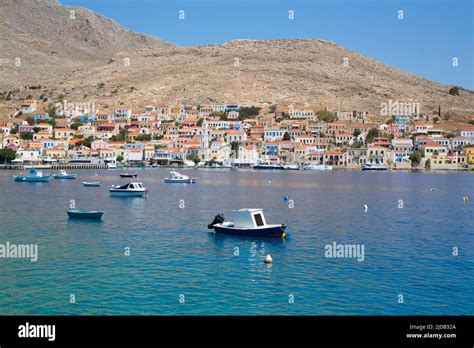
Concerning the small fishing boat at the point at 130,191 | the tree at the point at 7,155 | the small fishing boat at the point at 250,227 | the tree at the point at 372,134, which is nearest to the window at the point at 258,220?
the small fishing boat at the point at 250,227

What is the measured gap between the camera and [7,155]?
71312mm

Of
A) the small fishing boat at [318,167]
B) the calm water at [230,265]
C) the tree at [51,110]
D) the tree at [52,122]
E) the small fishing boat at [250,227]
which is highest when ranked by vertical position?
the tree at [51,110]

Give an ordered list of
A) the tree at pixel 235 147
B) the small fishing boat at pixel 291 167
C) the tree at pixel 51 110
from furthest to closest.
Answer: the tree at pixel 51 110 → the tree at pixel 235 147 → the small fishing boat at pixel 291 167

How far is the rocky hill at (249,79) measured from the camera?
4358 inches

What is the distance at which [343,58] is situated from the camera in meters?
140

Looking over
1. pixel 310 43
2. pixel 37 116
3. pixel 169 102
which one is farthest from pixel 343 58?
pixel 37 116

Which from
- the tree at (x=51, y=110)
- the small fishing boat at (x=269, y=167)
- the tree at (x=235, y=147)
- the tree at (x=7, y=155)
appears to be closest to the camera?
the tree at (x=7, y=155)

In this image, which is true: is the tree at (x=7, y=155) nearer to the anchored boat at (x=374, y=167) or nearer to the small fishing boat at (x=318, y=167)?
the small fishing boat at (x=318, y=167)

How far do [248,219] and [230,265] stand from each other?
4086 mm

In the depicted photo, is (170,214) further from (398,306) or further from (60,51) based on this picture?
(60,51)

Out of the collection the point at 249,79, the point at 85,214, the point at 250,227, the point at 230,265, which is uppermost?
the point at 249,79

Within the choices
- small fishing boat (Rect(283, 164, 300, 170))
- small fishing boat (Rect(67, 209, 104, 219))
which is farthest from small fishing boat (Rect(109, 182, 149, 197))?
small fishing boat (Rect(283, 164, 300, 170))

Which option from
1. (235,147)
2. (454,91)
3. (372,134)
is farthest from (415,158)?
(454,91)

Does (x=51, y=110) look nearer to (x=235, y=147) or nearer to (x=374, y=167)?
(x=235, y=147)
